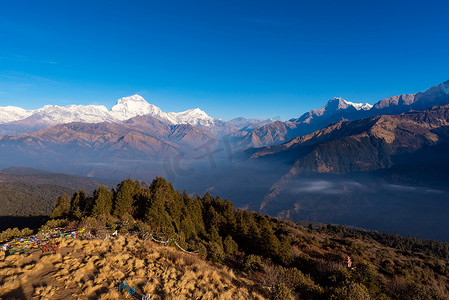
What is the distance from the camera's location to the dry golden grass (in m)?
11.7

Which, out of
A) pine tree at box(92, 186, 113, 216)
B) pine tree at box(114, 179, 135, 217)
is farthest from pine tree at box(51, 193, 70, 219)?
pine tree at box(114, 179, 135, 217)

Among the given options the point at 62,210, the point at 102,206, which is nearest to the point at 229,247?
the point at 102,206

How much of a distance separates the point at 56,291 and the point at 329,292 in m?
18.1

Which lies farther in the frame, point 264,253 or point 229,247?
point 264,253

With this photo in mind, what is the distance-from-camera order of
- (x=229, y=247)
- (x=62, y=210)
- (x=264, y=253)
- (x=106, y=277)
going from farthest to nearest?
1. (x=62, y=210)
2. (x=264, y=253)
3. (x=229, y=247)
4. (x=106, y=277)

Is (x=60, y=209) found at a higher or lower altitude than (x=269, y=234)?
higher

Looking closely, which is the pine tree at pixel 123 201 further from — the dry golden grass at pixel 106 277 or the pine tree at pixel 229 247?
the dry golden grass at pixel 106 277

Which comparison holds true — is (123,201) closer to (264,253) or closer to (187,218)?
(187,218)

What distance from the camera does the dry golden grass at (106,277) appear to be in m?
11.7

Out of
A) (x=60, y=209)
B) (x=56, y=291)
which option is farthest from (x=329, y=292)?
(x=60, y=209)

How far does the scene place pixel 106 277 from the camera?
13.7 metres

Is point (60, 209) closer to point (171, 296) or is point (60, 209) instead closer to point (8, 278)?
point (8, 278)

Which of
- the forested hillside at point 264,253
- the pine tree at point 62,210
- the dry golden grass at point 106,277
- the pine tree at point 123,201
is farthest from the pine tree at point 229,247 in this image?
the pine tree at point 62,210

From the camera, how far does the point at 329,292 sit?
14984 millimetres
